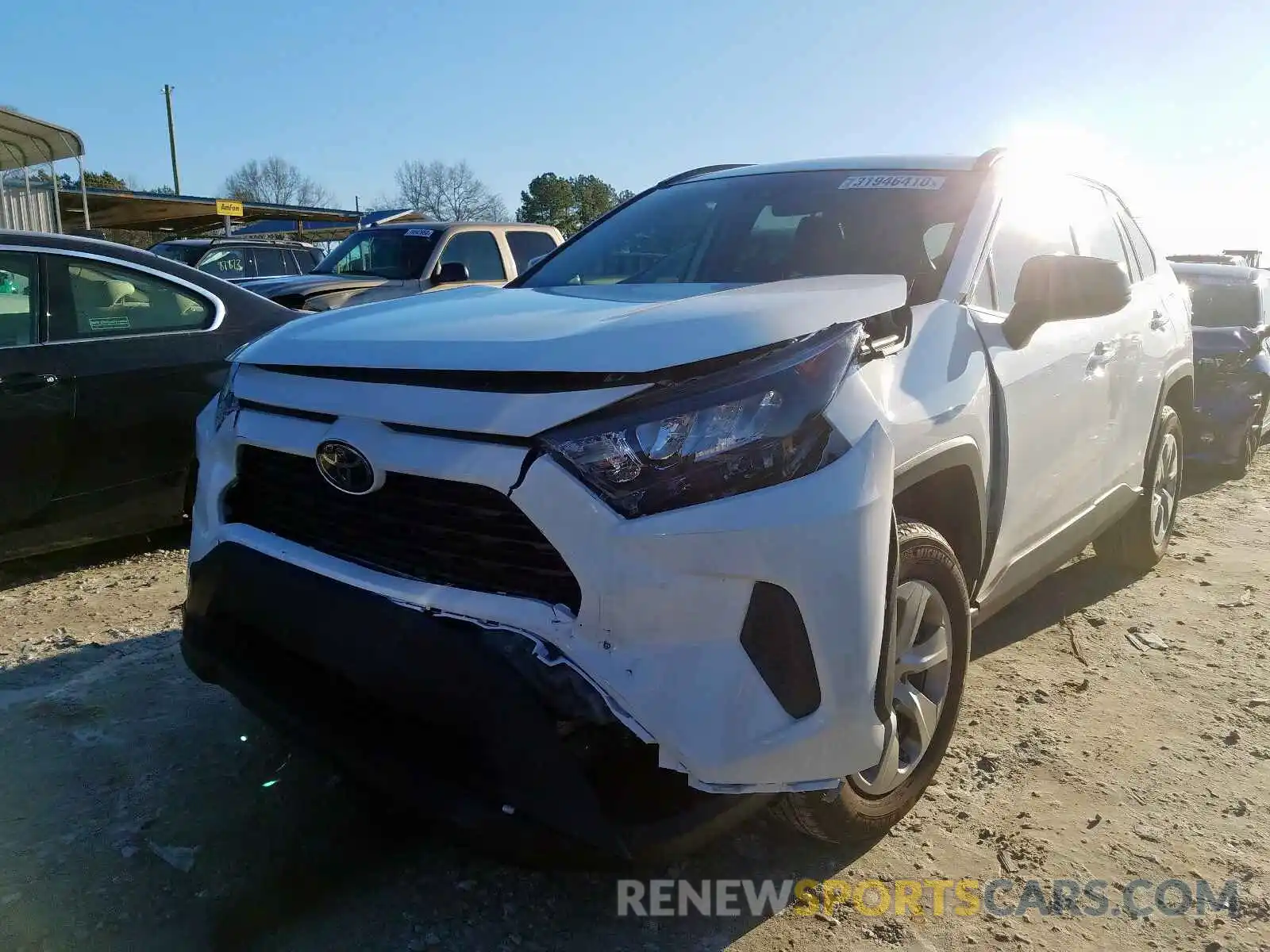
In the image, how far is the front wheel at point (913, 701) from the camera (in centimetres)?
218

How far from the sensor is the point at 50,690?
323 centimetres

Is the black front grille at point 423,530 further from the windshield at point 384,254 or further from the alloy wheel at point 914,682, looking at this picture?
the windshield at point 384,254

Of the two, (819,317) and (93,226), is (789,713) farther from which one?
(93,226)

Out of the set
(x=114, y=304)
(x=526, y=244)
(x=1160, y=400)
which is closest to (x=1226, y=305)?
(x=1160, y=400)

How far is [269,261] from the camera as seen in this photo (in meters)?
14.5

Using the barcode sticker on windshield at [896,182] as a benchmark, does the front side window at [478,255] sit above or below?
below

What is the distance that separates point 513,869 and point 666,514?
3.83ft

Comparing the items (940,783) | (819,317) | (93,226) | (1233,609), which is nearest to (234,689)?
(819,317)

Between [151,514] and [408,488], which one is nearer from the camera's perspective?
[408,488]

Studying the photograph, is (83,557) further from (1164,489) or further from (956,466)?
(1164,489)

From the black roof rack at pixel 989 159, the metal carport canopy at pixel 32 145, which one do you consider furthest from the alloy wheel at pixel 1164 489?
the metal carport canopy at pixel 32 145

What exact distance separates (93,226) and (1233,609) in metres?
38.5

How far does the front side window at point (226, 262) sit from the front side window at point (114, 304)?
8629mm

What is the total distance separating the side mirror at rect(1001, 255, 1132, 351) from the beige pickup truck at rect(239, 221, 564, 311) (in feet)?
21.8
